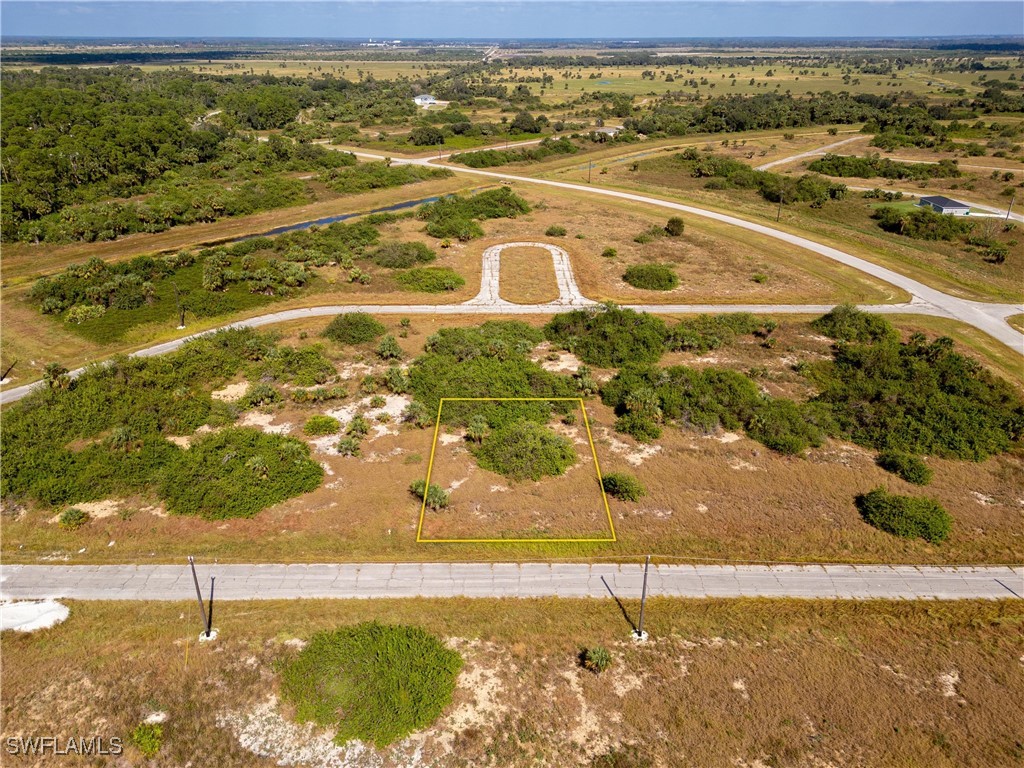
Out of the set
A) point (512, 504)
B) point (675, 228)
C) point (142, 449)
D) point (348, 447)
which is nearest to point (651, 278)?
point (675, 228)

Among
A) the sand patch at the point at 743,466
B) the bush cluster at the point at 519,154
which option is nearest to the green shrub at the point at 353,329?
the sand patch at the point at 743,466

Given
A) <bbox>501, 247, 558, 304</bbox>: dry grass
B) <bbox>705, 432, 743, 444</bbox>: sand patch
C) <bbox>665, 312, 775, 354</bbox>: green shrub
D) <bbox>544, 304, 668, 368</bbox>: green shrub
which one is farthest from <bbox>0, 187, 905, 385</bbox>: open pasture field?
<bbox>705, 432, 743, 444</bbox>: sand patch

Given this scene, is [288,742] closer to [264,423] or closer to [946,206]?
[264,423]

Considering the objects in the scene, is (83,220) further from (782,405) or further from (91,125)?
(782,405)

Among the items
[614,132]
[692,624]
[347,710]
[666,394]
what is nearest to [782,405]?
[666,394]

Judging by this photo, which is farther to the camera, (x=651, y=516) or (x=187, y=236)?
(x=187, y=236)

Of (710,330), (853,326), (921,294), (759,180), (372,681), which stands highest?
(759,180)

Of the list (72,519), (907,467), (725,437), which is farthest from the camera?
(725,437)

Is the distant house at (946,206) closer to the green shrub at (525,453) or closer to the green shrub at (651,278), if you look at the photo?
the green shrub at (651,278)
